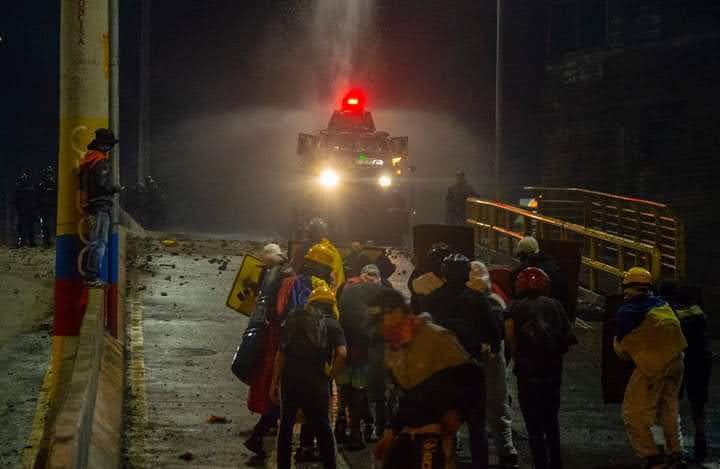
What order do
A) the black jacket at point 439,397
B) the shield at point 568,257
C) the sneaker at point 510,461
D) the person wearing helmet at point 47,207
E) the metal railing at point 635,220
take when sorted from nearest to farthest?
the black jacket at point 439,397 < the sneaker at point 510,461 < the shield at point 568,257 < the metal railing at point 635,220 < the person wearing helmet at point 47,207

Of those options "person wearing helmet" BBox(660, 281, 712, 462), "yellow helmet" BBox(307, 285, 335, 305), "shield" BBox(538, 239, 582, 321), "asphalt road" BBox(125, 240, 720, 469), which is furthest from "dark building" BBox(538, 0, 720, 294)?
"yellow helmet" BBox(307, 285, 335, 305)

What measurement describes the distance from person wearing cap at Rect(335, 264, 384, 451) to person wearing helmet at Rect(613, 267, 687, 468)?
2.13 metres

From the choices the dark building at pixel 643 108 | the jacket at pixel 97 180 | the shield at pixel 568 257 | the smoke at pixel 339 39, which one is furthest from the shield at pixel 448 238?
the smoke at pixel 339 39

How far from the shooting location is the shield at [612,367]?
10484 mm

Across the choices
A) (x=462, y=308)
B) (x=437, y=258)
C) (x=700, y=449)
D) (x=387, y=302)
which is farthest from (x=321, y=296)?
(x=700, y=449)

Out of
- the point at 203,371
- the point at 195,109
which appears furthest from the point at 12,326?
the point at 195,109

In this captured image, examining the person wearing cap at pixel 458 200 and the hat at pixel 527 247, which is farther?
the person wearing cap at pixel 458 200

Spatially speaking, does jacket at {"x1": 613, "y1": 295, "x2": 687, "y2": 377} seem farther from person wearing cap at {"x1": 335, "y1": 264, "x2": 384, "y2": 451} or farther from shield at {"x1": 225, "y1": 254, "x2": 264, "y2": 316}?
shield at {"x1": 225, "y1": 254, "x2": 264, "y2": 316}

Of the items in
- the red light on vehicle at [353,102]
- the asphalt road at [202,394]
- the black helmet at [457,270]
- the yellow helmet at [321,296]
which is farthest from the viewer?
the red light on vehicle at [353,102]

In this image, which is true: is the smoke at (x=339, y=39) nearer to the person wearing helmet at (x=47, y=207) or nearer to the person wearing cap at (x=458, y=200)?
the person wearing helmet at (x=47, y=207)

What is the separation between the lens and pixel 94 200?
39.0 feet

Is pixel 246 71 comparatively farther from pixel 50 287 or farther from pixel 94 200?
pixel 94 200

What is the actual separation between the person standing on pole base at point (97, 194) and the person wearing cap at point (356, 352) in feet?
9.10

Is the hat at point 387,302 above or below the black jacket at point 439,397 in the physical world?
above
